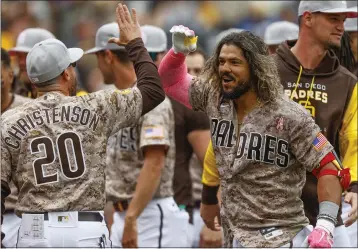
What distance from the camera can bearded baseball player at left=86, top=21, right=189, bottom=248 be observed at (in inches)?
314

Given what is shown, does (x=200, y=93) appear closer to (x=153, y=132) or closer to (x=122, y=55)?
(x=153, y=132)

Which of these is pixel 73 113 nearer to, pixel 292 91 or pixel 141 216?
pixel 292 91

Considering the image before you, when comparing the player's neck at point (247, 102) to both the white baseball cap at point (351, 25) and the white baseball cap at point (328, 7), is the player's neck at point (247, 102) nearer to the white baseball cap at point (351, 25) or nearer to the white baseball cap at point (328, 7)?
the white baseball cap at point (328, 7)

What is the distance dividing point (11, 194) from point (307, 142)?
315 cm

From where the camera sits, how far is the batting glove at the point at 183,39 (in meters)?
6.14

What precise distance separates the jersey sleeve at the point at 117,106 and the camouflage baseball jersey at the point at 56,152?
0.06ft

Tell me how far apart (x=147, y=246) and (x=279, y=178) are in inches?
104

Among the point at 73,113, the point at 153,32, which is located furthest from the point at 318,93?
the point at 153,32

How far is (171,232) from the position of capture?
859cm

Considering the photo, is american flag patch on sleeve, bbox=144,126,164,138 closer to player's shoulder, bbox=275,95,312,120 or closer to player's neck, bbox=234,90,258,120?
player's neck, bbox=234,90,258,120

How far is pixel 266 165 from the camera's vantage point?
6062 millimetres

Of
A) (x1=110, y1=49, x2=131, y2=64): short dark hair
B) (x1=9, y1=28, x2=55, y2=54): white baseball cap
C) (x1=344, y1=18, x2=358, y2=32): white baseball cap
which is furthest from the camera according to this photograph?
(x1=9, y1=28, x2=55, y2=54): white baseball cap

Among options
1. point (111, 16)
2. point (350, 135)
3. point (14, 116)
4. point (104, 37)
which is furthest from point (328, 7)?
point (111, 16)

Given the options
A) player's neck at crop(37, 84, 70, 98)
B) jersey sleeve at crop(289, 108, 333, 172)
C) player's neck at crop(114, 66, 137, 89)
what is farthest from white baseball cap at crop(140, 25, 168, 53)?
jersey sleeve at crop(289, 108, 333, 172)
